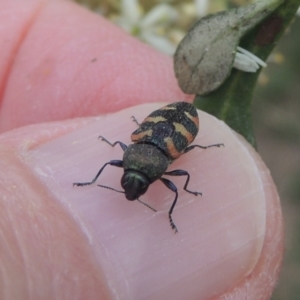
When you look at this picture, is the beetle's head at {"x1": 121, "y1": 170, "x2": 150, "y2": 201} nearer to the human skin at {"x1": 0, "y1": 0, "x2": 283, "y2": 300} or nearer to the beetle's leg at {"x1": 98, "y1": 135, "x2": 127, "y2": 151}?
the human skin at {"x1": 0, "y1": 0, "x2": 283, "y2": 300}

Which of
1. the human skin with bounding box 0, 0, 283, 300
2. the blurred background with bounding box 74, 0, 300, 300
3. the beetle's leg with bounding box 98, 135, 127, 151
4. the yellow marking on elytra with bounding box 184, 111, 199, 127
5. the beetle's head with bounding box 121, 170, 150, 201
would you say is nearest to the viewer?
the human skin with bounding box 0, 0, 283, 300

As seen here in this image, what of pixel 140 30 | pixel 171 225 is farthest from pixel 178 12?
pixel 171 225

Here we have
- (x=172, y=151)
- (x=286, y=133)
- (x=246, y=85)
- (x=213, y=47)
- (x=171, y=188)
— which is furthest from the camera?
(x=286, y=133)

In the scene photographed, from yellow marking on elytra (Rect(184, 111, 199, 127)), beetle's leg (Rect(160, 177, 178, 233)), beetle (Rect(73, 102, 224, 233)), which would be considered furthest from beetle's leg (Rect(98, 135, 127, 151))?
yellow marking on elytra (Rect(184, 111, 199, 127))

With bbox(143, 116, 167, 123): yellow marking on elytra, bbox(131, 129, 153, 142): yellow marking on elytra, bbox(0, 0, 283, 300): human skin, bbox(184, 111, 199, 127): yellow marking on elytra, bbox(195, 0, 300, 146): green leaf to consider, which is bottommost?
bbox(0, 0, 283, 300): human skin

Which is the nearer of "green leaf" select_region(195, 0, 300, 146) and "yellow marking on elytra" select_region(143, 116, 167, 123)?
"green leaf" select_region(195, 0, 300, 146)

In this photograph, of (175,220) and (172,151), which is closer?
(175,220)

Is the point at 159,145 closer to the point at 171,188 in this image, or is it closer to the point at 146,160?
the point at 146,160

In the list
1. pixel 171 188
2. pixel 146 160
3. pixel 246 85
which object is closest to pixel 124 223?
pixel 171 188
